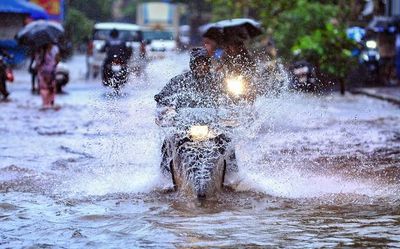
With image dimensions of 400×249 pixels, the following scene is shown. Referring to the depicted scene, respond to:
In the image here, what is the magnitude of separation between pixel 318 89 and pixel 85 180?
1743 centimetres

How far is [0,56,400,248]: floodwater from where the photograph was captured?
618 cm

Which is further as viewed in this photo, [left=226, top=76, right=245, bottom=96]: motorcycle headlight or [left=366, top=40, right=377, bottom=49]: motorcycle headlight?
[left=366, top=40, right=377, bottom=49]: motorcycle headlight

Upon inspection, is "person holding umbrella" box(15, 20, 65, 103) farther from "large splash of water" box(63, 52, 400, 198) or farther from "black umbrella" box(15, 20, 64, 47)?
"large splash of water" box(63, 52, 400, 198)

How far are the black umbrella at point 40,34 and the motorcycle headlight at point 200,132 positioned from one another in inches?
516

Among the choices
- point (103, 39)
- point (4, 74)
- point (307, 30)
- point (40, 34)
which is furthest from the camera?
point (103, 39)

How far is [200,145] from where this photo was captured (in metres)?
7.52

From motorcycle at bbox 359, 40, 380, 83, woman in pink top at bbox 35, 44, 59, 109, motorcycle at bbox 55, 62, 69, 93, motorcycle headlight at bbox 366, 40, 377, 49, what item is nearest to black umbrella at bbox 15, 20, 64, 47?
woman in pink top at bbox 35, 44, 59, 109

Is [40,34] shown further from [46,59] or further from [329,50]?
[329,50]

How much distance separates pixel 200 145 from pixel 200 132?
0.12 m

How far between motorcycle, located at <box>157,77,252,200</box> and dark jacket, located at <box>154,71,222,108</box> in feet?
0.37

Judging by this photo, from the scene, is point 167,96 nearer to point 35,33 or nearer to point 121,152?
point 121,152

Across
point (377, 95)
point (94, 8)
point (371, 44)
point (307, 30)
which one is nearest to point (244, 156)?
point (377, 95)

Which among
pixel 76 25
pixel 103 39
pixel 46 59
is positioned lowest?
pixel 46 59

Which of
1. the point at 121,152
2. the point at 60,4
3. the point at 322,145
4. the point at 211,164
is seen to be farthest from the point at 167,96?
the point at 60,4
